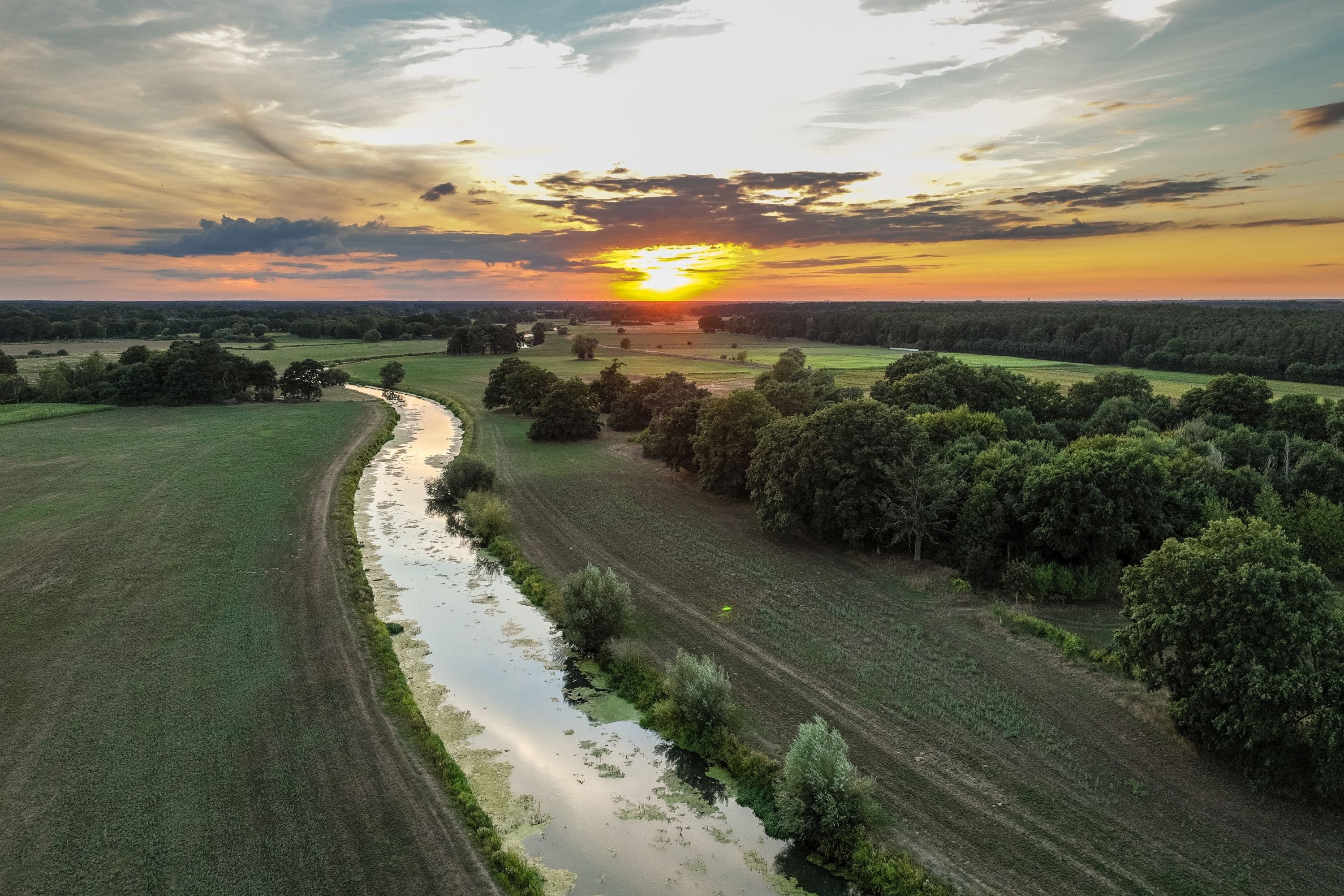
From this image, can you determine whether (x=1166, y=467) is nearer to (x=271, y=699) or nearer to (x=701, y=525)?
(x=701, y=525)

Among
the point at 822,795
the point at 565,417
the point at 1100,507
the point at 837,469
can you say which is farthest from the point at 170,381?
the point at 1100,507

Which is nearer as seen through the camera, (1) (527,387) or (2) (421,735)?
(2) (421,735)

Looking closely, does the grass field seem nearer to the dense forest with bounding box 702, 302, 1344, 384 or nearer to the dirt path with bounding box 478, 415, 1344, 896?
the dirt path with bounding box 478, 415, 1344, 896

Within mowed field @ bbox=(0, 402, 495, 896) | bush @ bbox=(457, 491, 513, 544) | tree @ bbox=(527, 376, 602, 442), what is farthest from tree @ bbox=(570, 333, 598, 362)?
mowed field @ bbox=(0, 402, 495, 896)

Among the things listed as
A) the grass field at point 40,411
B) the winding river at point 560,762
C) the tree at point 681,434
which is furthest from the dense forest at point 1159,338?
the grass field at point 40,411

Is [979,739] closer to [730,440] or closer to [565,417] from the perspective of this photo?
[730,440]

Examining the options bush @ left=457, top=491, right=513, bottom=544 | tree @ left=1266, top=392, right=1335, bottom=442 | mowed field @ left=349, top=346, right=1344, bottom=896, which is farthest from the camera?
tree @ left=1266, top=392, right=1335, bottom=442
